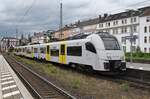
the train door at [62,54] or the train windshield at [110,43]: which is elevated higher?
the train windshield at [110,43]

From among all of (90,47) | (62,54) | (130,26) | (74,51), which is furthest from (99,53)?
(130,26)

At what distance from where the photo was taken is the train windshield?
74.4 ft

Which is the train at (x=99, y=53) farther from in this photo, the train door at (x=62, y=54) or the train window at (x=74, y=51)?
the train door at (x=62, y=54)

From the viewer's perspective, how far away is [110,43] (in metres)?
23.0

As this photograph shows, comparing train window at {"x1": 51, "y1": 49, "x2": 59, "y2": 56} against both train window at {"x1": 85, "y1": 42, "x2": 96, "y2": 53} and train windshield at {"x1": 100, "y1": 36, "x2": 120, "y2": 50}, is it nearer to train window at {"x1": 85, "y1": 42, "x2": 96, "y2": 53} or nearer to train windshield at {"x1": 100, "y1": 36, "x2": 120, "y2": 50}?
train window at {"x1": 85, "y1": 42, "x2": 96, "y2": 53}

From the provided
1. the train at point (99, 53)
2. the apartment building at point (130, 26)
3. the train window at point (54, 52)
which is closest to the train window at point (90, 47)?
the train at point (99, 53)

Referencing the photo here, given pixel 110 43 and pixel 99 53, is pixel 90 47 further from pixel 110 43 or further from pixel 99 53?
pixel 110 43

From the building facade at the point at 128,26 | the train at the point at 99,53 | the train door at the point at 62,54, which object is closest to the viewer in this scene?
the train at the point at 99,53

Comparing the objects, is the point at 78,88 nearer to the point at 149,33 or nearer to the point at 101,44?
the point at 101,44

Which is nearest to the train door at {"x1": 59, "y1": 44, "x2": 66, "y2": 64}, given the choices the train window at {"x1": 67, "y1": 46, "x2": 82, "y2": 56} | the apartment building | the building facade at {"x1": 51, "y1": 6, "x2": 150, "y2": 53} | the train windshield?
the train window at {"x1": 67, "y1": 46, "x2": 82, "y2": 56}

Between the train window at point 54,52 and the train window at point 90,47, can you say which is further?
the train window at point 54,52

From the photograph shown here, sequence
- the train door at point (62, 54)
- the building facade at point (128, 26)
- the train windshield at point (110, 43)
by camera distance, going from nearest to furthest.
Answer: the train windshield at point (110, 43) → the train door at point (62, 54) → the building facade at point (128, 26)

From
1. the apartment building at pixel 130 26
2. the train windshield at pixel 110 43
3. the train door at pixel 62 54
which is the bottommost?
the train door at pixel 62 54

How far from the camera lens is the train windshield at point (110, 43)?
892 inches
